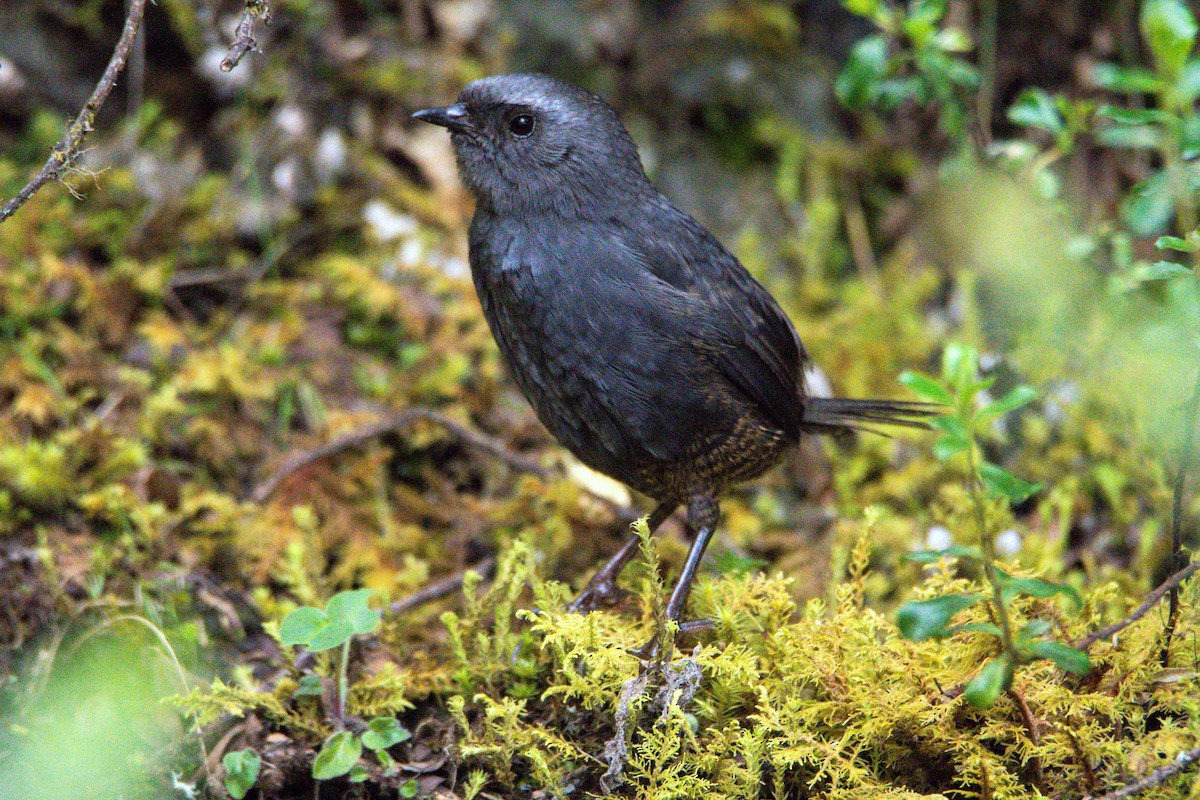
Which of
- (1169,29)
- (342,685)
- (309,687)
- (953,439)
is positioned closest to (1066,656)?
(953,439)

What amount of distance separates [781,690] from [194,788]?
157cm

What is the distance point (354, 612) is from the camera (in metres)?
2.72

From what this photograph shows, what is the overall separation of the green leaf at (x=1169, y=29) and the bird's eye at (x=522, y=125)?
174 cm

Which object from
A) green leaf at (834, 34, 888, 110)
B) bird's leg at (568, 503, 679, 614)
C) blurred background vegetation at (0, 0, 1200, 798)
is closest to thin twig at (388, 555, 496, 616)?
blurred background vegetation at (0, 0, 1200, 798)

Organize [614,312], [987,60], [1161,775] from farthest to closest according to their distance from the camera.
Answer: [987,60], [614,312], [1161,775]

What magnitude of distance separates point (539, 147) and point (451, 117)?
33cm

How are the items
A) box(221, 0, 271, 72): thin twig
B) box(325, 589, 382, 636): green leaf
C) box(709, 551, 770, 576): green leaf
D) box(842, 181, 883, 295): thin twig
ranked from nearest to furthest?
1. box(221, 0, 271, 72): thin twig
2. box(325, 589, 382, 636): green leaf
3. box(709, 551, 770, 576): green leaf
4. box(842, 181, 883, 295): thin twig

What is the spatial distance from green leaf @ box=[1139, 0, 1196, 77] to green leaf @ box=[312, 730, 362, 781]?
2.57m

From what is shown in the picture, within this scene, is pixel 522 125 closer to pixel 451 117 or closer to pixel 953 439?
pixel 451 117

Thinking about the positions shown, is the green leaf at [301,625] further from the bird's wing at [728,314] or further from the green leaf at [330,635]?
the bird's wing at [728,314]

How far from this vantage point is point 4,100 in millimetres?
4625

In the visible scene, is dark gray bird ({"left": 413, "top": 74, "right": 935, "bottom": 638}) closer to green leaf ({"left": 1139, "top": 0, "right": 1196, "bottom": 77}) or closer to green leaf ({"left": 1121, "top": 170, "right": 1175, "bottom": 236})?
green leaf ({"left": 1121, "top": 170, "right": 1175, "bottom": 236})

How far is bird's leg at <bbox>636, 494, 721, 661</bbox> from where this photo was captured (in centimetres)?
290

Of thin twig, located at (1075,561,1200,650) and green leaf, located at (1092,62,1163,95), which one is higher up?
green leaf, located at (1092,62,1163,95)
